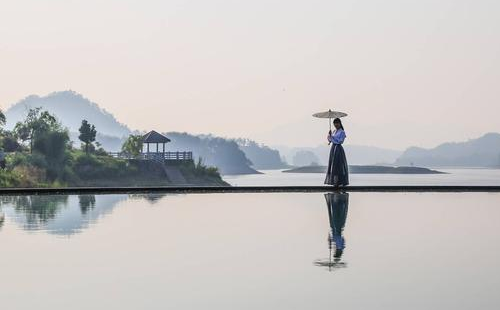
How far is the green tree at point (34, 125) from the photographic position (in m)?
82.7

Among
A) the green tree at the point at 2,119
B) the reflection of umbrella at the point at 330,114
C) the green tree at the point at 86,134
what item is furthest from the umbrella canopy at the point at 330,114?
the green tree at the point at 86,134

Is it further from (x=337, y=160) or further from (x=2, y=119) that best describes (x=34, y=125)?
(x=337, y=160)

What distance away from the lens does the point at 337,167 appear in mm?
20562

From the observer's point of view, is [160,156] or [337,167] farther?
[160,156]

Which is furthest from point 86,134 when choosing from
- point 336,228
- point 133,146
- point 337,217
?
point 336,228

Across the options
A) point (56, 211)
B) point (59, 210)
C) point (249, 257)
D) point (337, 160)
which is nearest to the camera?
A: point (249, 257)

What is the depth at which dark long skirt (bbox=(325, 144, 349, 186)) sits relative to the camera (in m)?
20.2

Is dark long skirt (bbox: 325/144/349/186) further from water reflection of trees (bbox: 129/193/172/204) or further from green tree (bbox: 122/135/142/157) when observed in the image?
green tree (bbox: 122/135/142/157)

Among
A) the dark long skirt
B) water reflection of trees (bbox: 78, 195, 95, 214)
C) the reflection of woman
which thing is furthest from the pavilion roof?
water reflection of trees (bbox: 78, 195, 95, 214)

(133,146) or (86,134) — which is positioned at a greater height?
(86,134)

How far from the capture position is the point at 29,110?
272 feet

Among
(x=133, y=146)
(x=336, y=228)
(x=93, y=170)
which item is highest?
(x=133, y=146)

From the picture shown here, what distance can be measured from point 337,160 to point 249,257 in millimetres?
11790

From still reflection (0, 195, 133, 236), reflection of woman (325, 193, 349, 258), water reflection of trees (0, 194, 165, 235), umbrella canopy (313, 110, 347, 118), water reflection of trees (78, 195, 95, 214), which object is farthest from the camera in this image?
umbrella canopy (313, 110, 347, 118)
